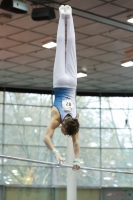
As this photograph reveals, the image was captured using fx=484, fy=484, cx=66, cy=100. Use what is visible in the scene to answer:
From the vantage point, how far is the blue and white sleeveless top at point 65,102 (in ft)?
22.9

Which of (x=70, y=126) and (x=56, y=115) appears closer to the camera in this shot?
(x=70, y=126)

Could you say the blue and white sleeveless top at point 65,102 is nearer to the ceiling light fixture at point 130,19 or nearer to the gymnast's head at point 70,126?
the gymnast's head at point 70,126

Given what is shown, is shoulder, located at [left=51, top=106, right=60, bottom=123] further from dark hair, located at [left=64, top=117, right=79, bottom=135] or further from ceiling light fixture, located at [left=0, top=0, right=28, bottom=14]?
ceiling light fixture, located at [left=0, top=0, right=28, bottom=14]

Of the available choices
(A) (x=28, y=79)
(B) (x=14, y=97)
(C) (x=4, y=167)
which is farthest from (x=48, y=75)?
(C) (x=4, y=167)

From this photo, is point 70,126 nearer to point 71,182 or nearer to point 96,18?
point 96,18

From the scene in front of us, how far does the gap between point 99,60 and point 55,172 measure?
636cm

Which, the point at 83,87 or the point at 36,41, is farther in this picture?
the point at 83,87

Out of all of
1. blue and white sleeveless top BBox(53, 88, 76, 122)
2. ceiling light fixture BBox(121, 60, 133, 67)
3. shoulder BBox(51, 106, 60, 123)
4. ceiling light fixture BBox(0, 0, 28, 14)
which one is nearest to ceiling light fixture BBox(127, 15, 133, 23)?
ceiling light fixture BBox(0, 0, 28, 14)

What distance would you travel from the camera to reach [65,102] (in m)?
7.00

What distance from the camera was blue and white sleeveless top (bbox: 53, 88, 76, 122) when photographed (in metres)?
6.98

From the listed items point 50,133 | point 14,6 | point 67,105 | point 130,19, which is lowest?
point 50,133

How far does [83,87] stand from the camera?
66.7 feet

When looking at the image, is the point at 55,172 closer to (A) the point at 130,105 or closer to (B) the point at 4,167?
(B) the point at 4,167

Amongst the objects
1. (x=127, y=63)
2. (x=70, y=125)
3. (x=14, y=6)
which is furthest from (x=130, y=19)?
(x=70, y=125)
